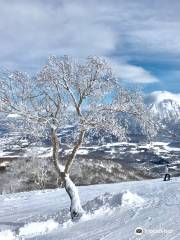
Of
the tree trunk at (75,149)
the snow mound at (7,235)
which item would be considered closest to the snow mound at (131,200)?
the tree trunk at (75,149)

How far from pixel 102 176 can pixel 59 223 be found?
10964 centimetres

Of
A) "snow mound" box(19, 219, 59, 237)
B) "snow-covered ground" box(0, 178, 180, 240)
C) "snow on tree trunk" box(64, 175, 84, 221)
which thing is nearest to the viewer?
"snow-covered ground" box(0, 178, 180, 240)

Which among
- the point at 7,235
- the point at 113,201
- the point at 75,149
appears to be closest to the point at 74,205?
the point at 113,201

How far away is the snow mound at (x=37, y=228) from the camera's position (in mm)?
23562

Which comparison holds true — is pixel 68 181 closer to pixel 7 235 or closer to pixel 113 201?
pixel 113 201

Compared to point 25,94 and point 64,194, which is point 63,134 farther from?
point 64,194

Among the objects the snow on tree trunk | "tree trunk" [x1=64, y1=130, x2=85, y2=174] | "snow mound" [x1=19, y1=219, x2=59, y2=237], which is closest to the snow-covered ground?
"snow mound" [x1=19, y1=219, x2=59, y2=237]

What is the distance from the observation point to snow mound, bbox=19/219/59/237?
23.6 m

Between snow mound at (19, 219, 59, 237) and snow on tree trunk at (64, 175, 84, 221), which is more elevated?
snow on tree trunk at (64, 175, 84, 221)

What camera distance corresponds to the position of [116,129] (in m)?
26.4

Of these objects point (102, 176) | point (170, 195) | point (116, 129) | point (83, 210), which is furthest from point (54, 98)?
point (102, 176)

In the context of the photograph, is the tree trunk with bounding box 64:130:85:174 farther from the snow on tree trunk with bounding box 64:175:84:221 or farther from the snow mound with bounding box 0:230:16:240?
the snow mound with bounding box 0:230:16:240

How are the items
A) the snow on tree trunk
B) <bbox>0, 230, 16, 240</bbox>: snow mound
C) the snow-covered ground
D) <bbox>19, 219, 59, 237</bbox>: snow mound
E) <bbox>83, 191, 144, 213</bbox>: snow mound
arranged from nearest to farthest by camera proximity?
1. the snow-covered ground
2. <bbox>0, 230, 16, 240</bbox>: snow mound
3. <bbox>19, 219, 59, 237</bbox>: snow mound
4. the snow on tree trunk
5. <bbox>83, 191, 144, 213</bbox>: snow mound

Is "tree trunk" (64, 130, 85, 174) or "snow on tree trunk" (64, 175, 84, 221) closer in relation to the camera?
"snow on tree trunk" (64, 175, 84, 221)
